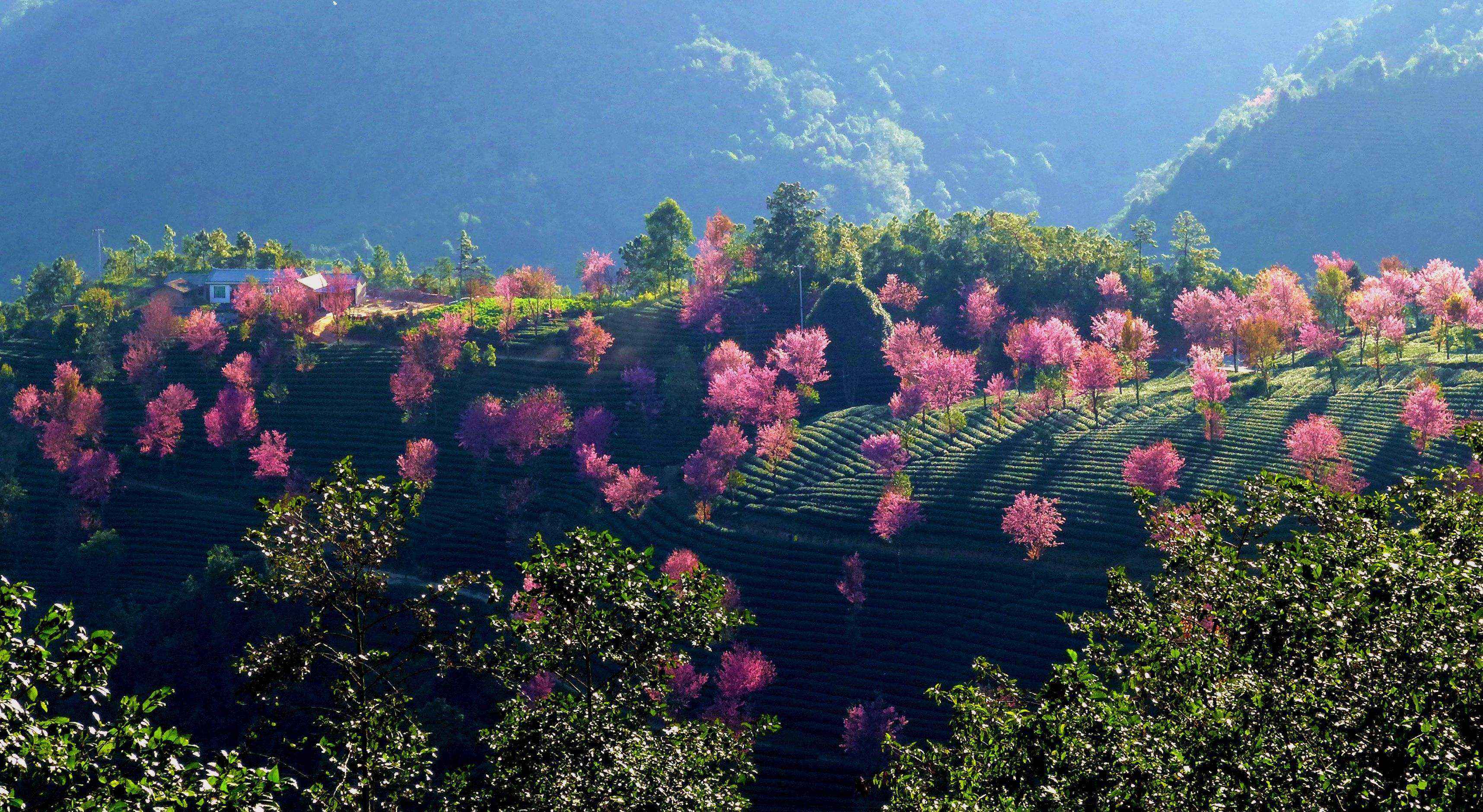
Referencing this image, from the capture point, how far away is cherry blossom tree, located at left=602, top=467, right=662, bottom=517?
209 ft

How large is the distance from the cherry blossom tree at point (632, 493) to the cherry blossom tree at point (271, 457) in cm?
2123

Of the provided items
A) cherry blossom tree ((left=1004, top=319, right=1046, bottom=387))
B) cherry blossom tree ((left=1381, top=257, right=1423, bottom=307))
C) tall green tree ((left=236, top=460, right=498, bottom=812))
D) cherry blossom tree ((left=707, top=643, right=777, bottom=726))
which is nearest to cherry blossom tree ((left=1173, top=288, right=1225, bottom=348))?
cherry blossom tree ((left=1381, top=257, right=1423, bottom=307))

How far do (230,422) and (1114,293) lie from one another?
Result: 64.5 meters

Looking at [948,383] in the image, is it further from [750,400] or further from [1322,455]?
[1322,455]

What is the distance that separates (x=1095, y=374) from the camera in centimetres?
6900

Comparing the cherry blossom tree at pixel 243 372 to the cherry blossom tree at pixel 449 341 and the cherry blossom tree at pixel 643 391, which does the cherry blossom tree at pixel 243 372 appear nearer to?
the cherry blossom tree at pixel 449 341

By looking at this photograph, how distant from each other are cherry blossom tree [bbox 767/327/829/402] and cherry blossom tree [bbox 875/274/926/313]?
10.9m

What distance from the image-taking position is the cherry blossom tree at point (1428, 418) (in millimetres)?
57656

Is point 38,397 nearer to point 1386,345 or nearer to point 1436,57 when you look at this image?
point 1386,345

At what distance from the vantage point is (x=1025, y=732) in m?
18.0

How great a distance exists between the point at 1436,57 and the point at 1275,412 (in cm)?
15061

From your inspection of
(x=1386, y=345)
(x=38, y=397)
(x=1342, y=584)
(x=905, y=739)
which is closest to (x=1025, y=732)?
(x=1342, y=584)

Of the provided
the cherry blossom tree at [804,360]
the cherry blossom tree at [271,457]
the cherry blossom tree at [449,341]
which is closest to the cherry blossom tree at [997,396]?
the cherry blossom tree at [804,360]

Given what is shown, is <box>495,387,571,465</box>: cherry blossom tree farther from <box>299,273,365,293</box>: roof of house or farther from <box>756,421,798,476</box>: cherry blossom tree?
<box>299,273,365,293</box>: roof of house
